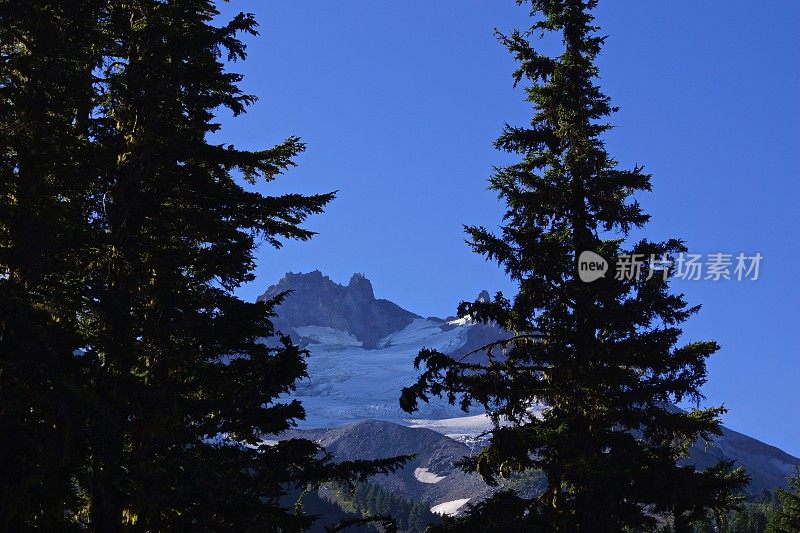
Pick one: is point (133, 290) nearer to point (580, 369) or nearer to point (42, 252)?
point (42, 252)

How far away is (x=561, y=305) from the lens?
1495 centimetres

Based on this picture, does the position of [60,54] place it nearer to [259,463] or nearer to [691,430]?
[259,463]

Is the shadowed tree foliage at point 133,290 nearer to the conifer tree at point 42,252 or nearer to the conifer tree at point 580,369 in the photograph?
the conifer tree at point 42,252

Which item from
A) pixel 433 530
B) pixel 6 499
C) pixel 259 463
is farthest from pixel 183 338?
pixel 433 530

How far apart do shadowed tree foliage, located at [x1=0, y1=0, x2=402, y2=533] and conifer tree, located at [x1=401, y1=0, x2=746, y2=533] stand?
3226 millimetres

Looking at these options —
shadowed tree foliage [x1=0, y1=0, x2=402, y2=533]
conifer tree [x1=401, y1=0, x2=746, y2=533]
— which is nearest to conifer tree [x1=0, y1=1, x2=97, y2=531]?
shadowed tree foliage [x1=0, y1=0, x2=402, y2=533]

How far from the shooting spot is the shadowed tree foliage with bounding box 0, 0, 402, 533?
927cm

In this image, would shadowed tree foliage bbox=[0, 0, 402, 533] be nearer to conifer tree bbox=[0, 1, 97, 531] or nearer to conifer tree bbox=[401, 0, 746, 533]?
conifer tree bbox=[0, 1, 97, 531]

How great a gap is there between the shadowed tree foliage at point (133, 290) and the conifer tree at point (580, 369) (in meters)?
3.23

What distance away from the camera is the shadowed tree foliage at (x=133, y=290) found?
927 cm

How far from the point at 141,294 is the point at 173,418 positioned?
6.55 feet

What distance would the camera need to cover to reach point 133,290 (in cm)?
1202

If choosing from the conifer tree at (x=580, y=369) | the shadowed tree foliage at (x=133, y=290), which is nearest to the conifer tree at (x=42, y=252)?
the shadowed tree foliage at (x=133, y=290)

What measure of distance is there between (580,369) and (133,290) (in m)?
7.86
